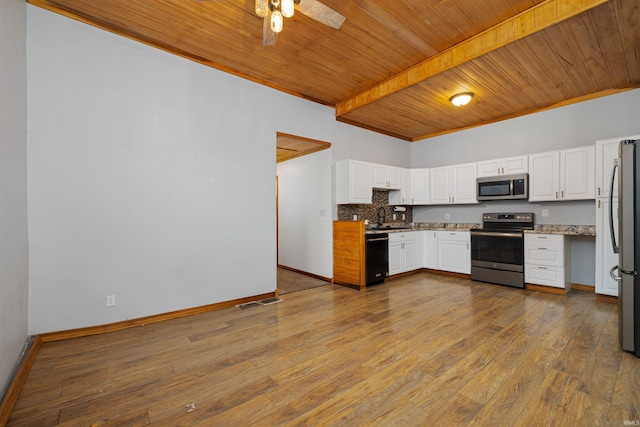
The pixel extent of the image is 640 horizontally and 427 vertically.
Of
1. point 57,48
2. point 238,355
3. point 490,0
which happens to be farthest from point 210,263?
point 490,0

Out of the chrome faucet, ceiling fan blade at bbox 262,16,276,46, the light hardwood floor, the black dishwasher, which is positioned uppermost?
ceiling fan blade at bbox 262,16,276,46

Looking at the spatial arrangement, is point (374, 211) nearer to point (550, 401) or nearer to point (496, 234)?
point (496, 234)

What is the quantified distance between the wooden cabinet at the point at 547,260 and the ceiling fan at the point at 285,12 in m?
4.05

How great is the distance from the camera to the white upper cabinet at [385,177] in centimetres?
495

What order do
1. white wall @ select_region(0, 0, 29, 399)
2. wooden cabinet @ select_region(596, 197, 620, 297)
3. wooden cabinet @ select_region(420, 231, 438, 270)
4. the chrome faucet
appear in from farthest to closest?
the chrome faucet → wooden cabinet @ select_region(420, 231, 438, 270) → wooden cabinet @ select_region(596, 197, 620, 297) → white wall @ select_region(0, 0, 29, 399)

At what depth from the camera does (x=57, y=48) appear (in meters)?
2.55

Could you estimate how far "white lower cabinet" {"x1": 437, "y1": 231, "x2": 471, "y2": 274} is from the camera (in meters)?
4.83

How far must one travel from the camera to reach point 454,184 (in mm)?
5230

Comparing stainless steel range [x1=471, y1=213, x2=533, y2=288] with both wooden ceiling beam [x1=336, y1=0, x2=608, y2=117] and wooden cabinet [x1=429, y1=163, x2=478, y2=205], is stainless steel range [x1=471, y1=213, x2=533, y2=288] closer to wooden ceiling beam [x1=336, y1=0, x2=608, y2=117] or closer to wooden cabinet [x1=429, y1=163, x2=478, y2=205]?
wooden cabinet [x1=429, y1=163, x2=478, y2=205]

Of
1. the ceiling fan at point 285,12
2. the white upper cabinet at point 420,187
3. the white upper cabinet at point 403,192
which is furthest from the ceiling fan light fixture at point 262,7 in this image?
the white upper cabinet at point 420,187

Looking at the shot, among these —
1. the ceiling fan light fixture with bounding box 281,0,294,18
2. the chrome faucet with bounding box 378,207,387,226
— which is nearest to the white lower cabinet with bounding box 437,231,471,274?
the chrome faucet with bounding box 378,207,387,226

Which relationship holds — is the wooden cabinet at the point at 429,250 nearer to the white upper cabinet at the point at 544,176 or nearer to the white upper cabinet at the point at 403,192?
the white upper cabinet at the point at 403,192

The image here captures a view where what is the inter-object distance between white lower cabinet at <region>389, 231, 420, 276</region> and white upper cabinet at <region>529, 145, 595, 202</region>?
1.95 meters

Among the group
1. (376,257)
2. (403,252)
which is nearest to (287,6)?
(376,257)
